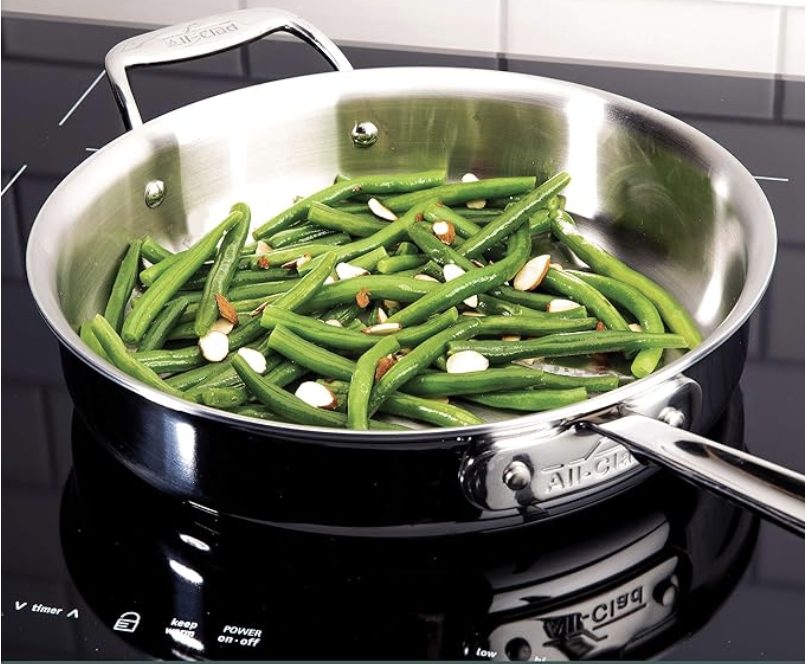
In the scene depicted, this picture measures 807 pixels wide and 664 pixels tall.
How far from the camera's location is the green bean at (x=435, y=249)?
158cm

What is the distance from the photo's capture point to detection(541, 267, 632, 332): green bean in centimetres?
150

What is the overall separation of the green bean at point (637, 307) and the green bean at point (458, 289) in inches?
3.7

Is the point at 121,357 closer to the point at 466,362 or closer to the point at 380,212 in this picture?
the point at 466,362

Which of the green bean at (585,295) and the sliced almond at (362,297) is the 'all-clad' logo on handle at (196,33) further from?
the green bean at (585,295)

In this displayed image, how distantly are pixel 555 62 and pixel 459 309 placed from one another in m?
0.73

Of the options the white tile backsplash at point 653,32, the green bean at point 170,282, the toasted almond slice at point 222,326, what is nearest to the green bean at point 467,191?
the green bean at point 170,282

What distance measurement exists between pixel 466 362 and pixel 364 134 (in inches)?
20.3

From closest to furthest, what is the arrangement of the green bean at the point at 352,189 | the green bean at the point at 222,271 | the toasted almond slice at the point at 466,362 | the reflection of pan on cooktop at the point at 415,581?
the reflection of pan on cooktop at the point at 415,581
the toasted almond slice at the point at 466,362
the green bean at the point at 222,271
the green bean at the point at 352,189

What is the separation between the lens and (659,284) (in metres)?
1.66

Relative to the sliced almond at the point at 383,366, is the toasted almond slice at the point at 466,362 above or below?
below

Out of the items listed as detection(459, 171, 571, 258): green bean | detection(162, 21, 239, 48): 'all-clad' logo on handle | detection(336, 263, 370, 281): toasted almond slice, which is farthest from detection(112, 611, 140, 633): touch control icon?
detection(162, 21, 239, 48): 'all-clad' logo on handle

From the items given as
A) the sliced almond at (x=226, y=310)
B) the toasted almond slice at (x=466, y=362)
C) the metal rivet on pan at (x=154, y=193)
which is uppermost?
the metal rivet on pan at (x=154, y=193)

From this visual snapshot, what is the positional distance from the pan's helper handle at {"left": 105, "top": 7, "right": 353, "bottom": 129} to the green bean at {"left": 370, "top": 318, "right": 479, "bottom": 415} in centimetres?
51

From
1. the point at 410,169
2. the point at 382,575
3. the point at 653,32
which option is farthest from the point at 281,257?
the point at 653,32
